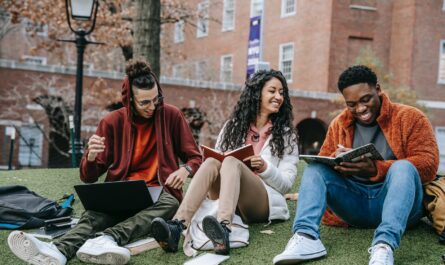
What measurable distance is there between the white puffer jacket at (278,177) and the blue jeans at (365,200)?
0.48 m

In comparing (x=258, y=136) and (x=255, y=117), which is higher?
(x=255, y=117)

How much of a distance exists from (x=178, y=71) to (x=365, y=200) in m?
26.8

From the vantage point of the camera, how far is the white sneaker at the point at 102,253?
384 centimetres

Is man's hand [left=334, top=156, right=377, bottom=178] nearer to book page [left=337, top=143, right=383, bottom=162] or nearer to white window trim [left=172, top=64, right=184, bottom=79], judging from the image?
book page [left=337, top=143, right=383, bottom=162]

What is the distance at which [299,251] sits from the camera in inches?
149

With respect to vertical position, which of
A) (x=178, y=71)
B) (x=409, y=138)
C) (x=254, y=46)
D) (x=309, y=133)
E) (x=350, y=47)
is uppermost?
(x=350, y=47)

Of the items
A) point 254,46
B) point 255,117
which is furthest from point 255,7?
point 255,117

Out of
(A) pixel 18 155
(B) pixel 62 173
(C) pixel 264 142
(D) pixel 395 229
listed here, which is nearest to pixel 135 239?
(C) pixel 264 142

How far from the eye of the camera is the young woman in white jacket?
4.15 m

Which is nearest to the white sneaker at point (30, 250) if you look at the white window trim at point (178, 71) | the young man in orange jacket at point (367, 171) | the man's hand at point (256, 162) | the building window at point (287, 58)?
the young man in orange jacket at point (367, 171)

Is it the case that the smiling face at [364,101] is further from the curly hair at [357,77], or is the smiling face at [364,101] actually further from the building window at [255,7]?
the building window at [255,7]

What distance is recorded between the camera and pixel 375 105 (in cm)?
426

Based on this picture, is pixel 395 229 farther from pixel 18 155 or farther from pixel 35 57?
pixel 35 57

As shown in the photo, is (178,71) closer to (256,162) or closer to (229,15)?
(229,15)
